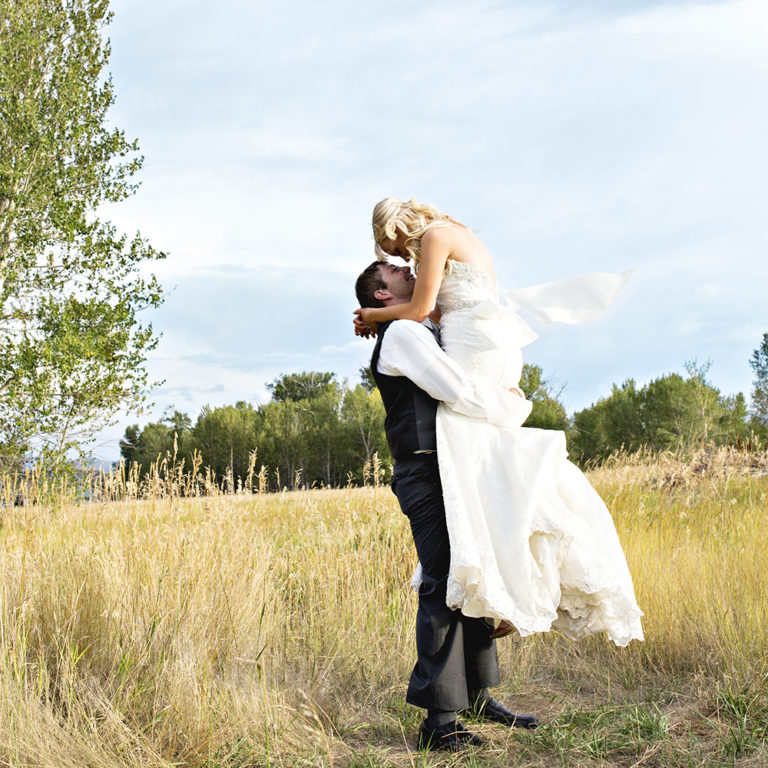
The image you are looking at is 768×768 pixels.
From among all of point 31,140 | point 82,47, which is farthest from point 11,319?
point 82,47

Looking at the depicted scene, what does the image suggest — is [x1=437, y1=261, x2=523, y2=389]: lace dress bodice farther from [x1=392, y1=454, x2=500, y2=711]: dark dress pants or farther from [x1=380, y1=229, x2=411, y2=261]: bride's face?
[x1=392, y1=454, x2=500, y2=711]: dark dress pants

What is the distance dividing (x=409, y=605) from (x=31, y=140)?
10.1 m

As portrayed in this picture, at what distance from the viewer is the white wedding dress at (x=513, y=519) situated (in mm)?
2512

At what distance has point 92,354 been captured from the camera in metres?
10.2

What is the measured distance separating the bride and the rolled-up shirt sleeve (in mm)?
56

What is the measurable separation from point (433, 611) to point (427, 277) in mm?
1265

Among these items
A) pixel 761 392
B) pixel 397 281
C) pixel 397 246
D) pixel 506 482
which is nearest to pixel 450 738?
pixel 506 482

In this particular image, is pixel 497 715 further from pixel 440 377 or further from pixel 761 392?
pixel 761 392

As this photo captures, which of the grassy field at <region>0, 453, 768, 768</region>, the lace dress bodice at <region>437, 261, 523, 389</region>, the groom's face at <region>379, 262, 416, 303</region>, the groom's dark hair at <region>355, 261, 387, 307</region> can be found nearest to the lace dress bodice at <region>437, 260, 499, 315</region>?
the lace dress bodice at <region>437, 261, 523, 389</region>

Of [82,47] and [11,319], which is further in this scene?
[82,47]

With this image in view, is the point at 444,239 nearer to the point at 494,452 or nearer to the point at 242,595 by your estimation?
the point at 494,452

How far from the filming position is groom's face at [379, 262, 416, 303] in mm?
2975

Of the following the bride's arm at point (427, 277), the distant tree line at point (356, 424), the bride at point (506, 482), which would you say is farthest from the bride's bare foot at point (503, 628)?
the distant tree line at point (356, 424)

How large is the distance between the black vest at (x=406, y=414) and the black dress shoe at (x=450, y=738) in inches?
40.6
